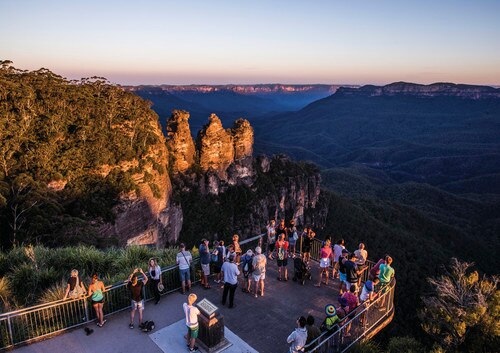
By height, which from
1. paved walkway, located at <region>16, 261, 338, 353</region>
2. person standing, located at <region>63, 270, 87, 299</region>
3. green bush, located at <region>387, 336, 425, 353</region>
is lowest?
green bush, located at <region>387, 336, 425, 353</region>

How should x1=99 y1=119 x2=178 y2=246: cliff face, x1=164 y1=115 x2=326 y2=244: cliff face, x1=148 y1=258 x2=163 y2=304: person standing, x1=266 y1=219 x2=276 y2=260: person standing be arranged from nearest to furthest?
x1=148 y1=258 x2=163 y2=304: person standing
x1=266 y1=219 x2=276 y2=260: person standing
x1=99 y1=119 x2=178 y2=246: cliff face
x1=164 y1=115 x2=326 y2=244: cliff face

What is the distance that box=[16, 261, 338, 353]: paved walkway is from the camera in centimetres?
1162

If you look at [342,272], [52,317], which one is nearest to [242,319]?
[342,272]

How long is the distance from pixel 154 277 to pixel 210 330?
3.18 metres

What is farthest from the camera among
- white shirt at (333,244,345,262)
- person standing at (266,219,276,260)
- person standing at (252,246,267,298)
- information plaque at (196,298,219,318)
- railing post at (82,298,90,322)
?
person standing at (266,219,276,260)

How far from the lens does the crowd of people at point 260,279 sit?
11375mm

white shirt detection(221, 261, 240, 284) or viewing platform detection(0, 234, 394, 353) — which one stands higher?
white shirt detection(221, 261, 240, 284)

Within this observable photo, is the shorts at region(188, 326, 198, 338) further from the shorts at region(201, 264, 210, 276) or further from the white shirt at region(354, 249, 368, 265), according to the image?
the white shirt at region(354, 249, 368, 265)

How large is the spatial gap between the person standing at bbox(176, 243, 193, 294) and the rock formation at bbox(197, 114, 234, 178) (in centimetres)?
5226

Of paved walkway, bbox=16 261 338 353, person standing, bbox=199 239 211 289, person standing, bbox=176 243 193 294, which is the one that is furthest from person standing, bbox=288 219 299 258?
person standing, bbox=176 243 193 294

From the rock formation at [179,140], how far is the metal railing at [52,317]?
46.2 metres

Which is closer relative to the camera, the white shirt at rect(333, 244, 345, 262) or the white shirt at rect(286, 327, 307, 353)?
the white shirt at rect(286, 327, 307, 353)

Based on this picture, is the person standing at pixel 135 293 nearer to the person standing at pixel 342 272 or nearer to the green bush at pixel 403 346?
the person standing at pixel 342 272

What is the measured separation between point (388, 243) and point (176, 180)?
170 feet
